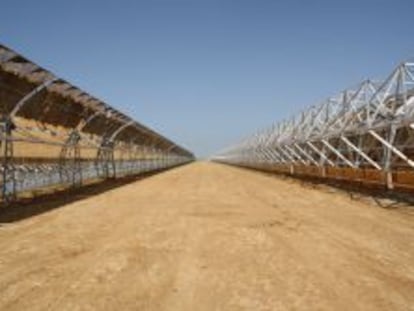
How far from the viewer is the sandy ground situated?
427 centimetres

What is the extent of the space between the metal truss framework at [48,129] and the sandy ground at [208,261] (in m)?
4.15

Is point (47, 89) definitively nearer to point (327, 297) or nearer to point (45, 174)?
point (45, 174)

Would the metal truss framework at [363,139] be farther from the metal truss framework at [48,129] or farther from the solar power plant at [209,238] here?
→ the metal truss framework at [48,129]

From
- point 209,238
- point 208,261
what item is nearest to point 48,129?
point 209,238

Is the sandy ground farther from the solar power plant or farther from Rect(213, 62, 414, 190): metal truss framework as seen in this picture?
Rect(213, 62, 414, 190): metal truss framework

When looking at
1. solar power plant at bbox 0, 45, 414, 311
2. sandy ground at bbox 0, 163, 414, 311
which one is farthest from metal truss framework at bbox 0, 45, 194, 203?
sandy ground at bbox 0, 163, 414, 311

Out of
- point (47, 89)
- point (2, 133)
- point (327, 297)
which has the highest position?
point (47, 89)

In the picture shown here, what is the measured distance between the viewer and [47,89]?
14.6 metres

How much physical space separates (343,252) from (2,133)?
1020 centimetres

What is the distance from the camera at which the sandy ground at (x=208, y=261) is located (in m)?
4.27

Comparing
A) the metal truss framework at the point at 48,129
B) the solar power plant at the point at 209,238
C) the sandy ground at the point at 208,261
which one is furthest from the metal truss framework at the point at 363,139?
the metal truss framework at the point at 48,129

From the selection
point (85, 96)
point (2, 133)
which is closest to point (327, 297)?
point (2, 133)

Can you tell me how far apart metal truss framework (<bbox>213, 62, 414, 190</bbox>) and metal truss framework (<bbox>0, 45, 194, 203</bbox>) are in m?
11.0

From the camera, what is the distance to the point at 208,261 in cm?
577
